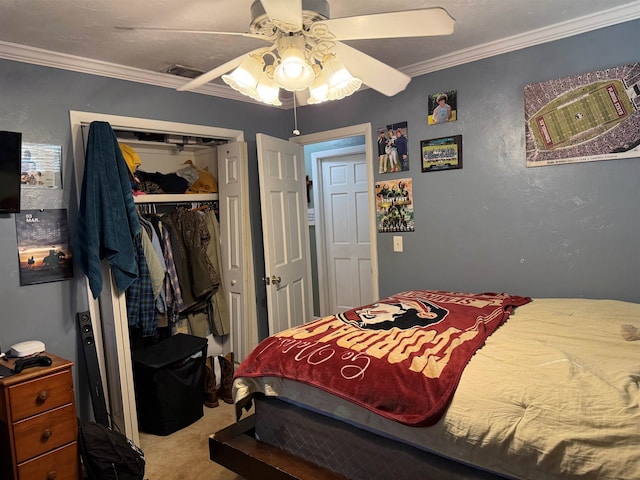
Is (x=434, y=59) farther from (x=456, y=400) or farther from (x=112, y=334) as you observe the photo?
(x=112, y=334)

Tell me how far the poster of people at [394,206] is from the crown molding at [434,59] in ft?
2.63

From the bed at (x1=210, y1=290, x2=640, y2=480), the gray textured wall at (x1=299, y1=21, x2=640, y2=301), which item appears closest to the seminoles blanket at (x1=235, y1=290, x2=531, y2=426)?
the bed at (x1=210, y1=290, x2=640, y2=480)

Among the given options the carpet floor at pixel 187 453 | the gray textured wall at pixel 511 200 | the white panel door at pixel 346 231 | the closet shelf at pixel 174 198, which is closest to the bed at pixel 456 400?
the gray textured wall at pixel 511 200

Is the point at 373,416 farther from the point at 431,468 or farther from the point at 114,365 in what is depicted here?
the point at 114,365

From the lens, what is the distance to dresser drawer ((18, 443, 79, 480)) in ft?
6.59

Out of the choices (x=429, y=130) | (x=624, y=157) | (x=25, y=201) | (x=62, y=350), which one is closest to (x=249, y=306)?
(x=62, y=350)

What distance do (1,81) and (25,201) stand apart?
0.64 m

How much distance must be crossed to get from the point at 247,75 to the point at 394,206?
1.81m

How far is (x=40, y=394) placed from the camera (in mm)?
2047

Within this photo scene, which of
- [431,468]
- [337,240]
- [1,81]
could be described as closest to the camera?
[431,468]

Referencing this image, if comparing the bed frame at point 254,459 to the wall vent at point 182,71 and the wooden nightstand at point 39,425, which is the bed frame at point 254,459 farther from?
the wall vent at point 182,71

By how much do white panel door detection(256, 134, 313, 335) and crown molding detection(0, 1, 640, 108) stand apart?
0.76 meters

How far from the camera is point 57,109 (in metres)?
2.52

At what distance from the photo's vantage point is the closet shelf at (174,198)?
10.1 ft
